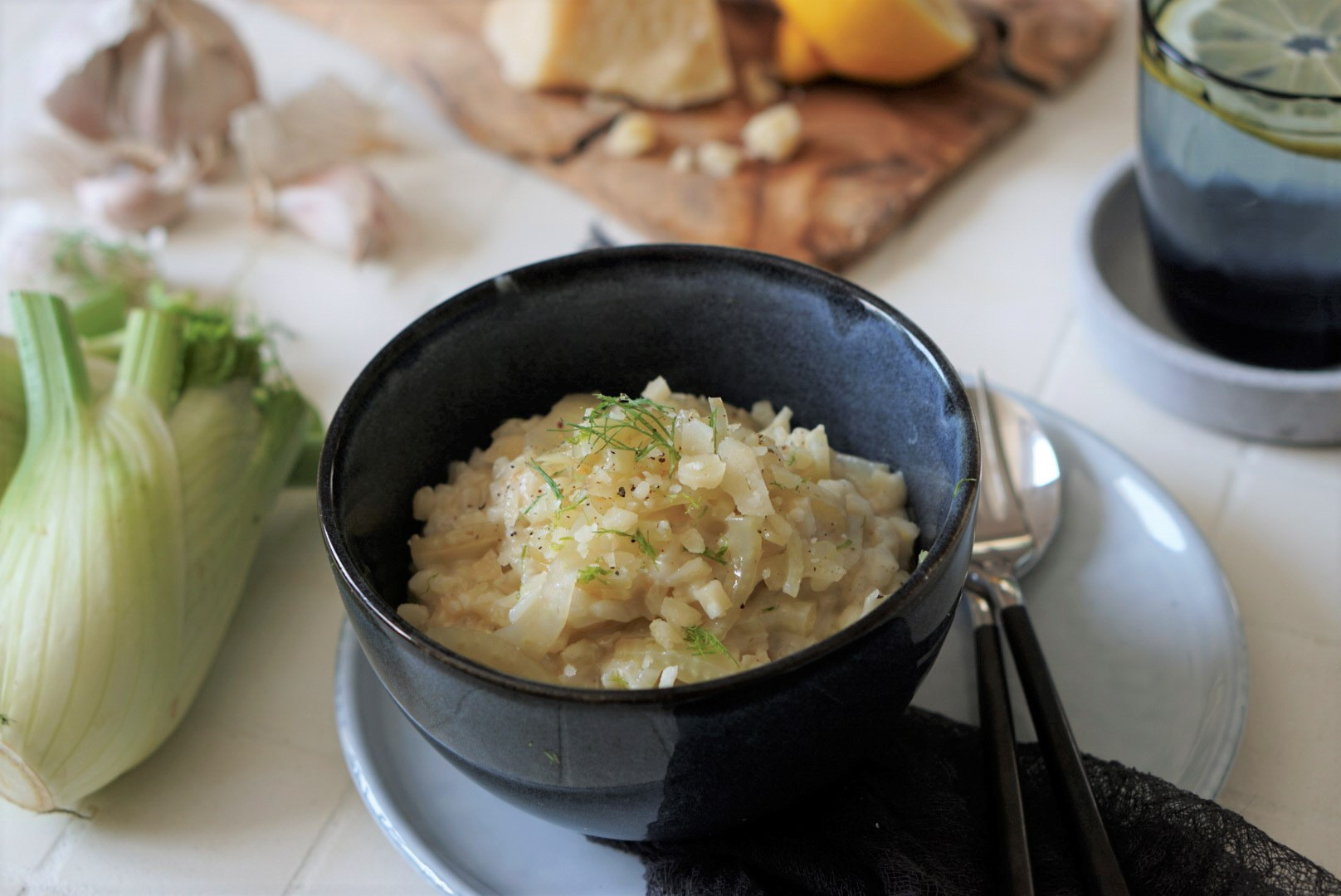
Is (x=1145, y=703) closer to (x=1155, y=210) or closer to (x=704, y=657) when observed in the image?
(x=704, y=657)

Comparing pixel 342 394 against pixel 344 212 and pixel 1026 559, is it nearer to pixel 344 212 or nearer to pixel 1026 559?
pixel 344 212

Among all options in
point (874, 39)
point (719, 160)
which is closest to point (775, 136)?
point (719, 160)

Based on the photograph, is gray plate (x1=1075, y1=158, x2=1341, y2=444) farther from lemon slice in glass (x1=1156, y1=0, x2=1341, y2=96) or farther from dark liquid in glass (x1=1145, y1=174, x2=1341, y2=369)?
lemon slice in glass (x1=1156, y1=0, x2=1341, y2=96)

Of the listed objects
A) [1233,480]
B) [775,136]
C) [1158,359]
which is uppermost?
[775,136]

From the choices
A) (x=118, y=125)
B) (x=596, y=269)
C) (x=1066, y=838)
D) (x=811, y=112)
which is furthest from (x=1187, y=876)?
(x=118, y=125)

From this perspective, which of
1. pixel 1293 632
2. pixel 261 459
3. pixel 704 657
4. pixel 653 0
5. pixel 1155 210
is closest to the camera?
pixel 704 657

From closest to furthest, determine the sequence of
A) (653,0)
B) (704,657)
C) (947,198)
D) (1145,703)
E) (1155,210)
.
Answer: (704,657) < (1145,703) < (1155,210) < (947,198) < (653,0)

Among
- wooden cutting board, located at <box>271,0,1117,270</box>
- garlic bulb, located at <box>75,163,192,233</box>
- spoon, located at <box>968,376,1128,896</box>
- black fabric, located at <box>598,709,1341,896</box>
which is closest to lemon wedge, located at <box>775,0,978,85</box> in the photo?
wooden cutting board, located at <box>271,0,1117,270</box>
